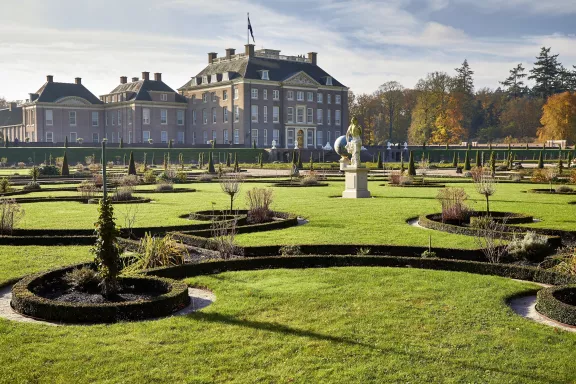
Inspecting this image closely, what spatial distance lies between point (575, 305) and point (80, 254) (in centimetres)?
810

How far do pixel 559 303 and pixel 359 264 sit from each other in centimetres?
356

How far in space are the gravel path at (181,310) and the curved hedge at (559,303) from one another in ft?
13.4

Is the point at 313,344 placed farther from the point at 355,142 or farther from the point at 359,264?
the point at 355,142

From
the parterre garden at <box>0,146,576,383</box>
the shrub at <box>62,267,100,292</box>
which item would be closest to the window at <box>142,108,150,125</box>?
the parterre garden at <box>0,146,576,383</box>

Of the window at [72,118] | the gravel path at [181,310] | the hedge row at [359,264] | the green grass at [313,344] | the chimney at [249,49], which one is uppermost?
the chimney at [249,49]

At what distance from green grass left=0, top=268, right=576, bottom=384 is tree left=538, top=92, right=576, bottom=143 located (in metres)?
67.7

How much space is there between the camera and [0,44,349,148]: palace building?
71688 millimetres

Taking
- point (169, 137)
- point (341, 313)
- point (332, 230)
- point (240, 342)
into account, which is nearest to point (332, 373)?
point (240, 342)

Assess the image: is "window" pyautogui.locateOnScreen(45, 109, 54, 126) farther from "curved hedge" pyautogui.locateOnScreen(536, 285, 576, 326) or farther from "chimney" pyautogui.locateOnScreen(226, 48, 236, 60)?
"curved hedge" pyautogui.locateOnScreen(536, 285, 576, 326)

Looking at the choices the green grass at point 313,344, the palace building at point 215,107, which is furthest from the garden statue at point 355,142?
the palace building at point 215,107

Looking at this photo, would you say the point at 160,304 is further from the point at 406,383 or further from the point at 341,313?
the point at 406,383

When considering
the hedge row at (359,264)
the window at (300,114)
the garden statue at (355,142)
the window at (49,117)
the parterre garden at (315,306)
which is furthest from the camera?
the window at (300,114)

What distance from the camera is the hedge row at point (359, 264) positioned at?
30.1 feet

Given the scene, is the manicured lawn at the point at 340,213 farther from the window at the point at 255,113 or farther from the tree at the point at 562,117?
the tree at the point at 562,117
